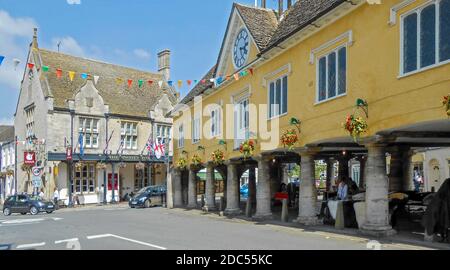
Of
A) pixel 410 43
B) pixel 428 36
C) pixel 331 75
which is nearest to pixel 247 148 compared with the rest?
pixel 331 75

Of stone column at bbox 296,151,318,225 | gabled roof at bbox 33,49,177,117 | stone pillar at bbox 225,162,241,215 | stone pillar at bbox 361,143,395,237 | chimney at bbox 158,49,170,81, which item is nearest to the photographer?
stone pillar at bbox 361,143,395,237

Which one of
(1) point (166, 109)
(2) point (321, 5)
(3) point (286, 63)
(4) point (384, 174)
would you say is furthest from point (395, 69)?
(1) point (166, 109)

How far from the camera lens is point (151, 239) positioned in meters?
15.3

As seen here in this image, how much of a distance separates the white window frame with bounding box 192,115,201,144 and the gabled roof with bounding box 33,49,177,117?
1760 cm

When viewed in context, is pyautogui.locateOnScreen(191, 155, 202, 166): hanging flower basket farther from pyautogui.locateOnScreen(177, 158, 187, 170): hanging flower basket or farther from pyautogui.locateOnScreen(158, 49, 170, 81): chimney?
pyautogui.locateOnScreen(158, 49, 170, 81): chimney

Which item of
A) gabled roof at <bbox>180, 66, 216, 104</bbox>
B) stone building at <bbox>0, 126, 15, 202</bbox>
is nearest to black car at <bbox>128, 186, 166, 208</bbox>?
gabled roof at <bbox>180, 66, 216, 104</bbox>

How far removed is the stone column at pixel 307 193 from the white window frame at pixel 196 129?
12487mm

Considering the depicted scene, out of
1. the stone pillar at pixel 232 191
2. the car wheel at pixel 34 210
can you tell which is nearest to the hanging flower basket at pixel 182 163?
the stone pillar at pixel 232 191

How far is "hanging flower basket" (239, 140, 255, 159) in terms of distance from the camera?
21516mm

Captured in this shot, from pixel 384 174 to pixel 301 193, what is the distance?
4.46m

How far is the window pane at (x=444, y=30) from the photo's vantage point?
1149 cm

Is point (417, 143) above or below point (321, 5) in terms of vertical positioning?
below

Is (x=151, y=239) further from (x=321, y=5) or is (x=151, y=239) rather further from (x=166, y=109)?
(x=166, y=109)
